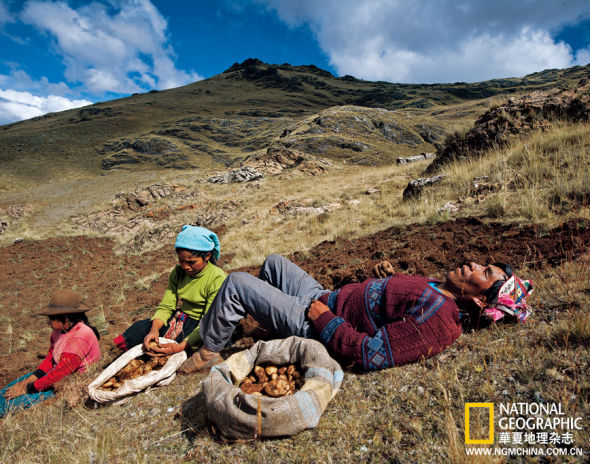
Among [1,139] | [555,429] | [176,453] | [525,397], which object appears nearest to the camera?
[555,429]

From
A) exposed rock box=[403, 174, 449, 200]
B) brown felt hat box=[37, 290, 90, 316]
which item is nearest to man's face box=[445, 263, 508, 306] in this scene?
brown felt hat box=[37, 290, 90, 316]

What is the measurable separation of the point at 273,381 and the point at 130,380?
131cm

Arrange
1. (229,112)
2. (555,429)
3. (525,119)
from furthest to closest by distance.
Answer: (229,112)
(525,119)
(555,429)

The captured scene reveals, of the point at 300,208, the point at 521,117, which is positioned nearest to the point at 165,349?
the point at 300,208

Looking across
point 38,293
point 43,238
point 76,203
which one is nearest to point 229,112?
point 76,203

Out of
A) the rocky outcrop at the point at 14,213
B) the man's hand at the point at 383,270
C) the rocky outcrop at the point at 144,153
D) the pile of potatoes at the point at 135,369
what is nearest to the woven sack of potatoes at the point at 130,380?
the pile of potatoes at the point at 135,369

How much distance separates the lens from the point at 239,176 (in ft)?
66.6

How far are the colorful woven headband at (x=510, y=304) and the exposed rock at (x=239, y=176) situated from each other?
1878 centimetres

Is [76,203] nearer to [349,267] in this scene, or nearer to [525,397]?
[349,267]

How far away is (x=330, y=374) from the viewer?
179 cm

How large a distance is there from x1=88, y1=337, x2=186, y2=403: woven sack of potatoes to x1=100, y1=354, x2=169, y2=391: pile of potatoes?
0.04m

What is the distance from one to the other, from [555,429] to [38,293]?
34.3 ft

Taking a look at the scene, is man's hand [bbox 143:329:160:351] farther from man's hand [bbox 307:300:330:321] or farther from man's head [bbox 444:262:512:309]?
man's head [bbox 444:262:512:309]

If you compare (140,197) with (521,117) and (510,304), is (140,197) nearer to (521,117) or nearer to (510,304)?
(521,117)
